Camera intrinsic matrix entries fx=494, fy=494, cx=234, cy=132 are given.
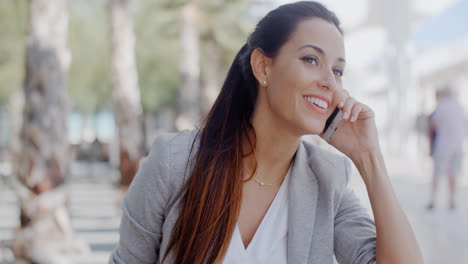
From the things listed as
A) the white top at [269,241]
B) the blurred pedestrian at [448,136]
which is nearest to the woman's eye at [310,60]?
the white top at [269,241]

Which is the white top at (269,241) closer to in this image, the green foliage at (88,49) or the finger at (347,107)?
the finger at (347,107)

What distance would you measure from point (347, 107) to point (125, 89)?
6.79 meters

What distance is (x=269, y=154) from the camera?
77.5 inches

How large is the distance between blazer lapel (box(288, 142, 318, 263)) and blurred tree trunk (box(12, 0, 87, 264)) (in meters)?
2.90

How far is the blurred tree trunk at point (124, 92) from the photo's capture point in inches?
326

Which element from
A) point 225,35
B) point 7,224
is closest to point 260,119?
point 7,224

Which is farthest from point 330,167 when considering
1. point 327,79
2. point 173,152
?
point 173,152

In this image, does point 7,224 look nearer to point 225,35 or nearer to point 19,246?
point 19,246

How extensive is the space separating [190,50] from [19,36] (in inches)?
251

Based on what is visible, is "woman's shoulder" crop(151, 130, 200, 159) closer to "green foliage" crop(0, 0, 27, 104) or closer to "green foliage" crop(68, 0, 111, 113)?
"green foliage" crop(0, 0, 27, 104)

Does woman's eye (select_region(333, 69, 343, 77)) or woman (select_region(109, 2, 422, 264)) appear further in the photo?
woman's eye (select_region(333, 69, 343, 77))

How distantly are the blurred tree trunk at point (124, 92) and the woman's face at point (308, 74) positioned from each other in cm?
667

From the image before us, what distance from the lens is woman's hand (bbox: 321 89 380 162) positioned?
1924 millimetres

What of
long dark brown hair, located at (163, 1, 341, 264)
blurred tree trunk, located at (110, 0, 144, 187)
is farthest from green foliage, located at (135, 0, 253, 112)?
long dark brown hair, located at (163, 1, 341, 264)
